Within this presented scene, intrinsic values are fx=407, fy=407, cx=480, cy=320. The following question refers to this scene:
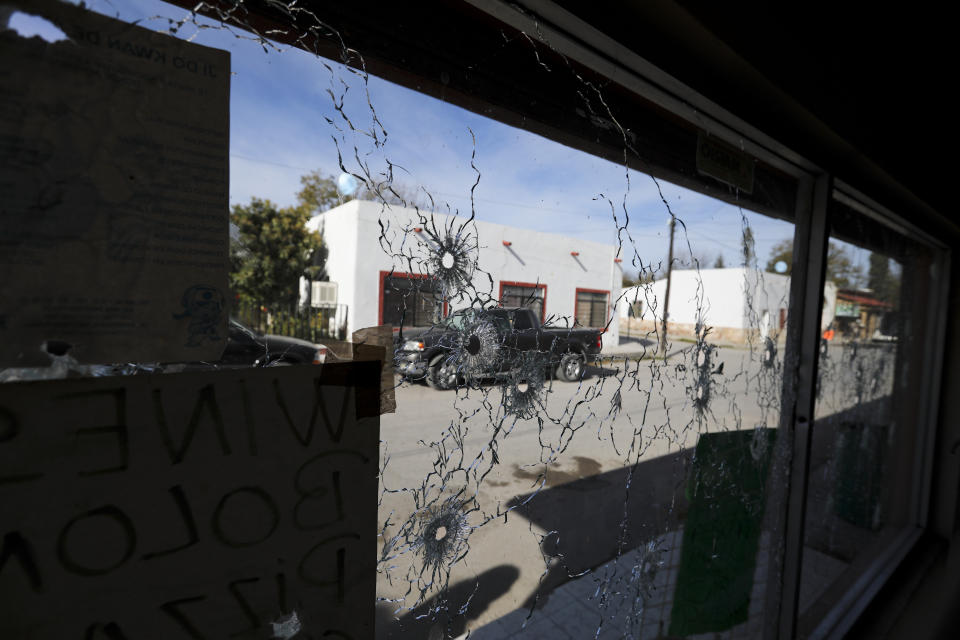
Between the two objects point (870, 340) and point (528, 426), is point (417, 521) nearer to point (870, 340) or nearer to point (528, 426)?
point (528, 426)

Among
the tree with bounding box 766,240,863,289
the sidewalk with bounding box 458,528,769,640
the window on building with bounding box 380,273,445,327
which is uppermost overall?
the tree with bounding box 766,240,863,289

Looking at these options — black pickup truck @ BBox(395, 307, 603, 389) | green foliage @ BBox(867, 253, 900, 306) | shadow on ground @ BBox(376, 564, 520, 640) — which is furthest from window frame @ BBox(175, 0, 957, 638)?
shadow on ground @ BBox(376, 564, 520, 640)

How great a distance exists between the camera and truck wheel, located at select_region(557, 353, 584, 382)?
99cm

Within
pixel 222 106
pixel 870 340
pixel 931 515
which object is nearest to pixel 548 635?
pixel 222 106

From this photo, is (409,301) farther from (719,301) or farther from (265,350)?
(719,301)

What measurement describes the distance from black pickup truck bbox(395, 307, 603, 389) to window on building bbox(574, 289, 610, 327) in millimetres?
27

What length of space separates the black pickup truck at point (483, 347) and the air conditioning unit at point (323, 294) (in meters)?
0.14

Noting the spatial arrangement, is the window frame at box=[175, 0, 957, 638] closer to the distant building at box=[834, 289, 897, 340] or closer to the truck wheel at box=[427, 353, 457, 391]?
the truck wheel at box=[427, 353, 457, 391]

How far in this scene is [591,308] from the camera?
990 mm

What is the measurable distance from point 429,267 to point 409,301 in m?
0.07

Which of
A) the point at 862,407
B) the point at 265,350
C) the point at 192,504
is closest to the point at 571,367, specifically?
the point at 265,350

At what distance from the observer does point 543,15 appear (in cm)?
83

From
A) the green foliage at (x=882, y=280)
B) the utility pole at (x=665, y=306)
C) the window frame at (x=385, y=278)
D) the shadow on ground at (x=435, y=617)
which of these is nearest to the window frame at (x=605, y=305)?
the utility pole at (x=665, y=306)

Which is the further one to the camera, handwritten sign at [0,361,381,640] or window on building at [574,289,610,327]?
window on building at [574,289,610,327]
